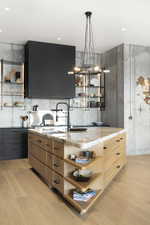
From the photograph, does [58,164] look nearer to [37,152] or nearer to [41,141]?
[41,141]

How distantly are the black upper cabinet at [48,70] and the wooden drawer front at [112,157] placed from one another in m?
2.52

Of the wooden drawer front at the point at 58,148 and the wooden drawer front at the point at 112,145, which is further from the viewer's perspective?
the wooden drawer front at the point at 112,145

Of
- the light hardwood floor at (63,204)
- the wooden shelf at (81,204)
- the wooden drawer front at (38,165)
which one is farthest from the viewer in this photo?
the wooden drawer front at (38,165)

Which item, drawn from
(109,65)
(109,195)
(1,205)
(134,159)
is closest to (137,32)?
(109,65)

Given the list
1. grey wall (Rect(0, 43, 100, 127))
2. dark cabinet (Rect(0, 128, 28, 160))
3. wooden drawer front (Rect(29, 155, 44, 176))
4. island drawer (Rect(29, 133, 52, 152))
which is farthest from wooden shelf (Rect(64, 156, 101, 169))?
grey wall (Rect(0, 43, 100, 127))

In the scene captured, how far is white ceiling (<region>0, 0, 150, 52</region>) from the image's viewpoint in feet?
13.3

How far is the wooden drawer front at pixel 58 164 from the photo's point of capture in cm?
310

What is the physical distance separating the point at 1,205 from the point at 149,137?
190 inches

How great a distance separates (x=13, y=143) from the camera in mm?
5891

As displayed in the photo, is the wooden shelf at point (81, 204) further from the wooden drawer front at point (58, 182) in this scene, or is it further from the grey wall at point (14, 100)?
the grey wall at point (14, 100)

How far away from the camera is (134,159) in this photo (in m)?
5.86

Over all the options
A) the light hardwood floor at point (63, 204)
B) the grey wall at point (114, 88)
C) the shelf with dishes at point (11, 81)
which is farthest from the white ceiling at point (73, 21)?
the light hardwood floor at point (63, 204)

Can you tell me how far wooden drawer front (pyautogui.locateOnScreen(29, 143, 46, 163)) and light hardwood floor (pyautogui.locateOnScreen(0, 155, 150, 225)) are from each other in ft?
1.24

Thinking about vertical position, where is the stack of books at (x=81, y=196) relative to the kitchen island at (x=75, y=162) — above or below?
below
